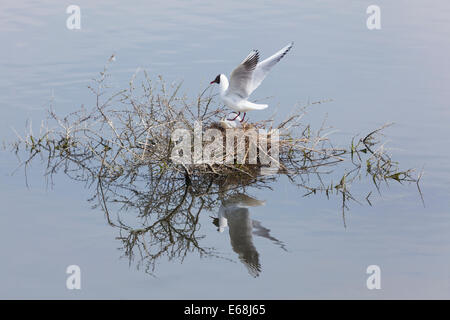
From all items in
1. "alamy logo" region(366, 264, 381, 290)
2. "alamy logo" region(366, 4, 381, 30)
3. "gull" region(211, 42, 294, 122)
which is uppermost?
"alamy logo" region(366, 4, 381, 30)

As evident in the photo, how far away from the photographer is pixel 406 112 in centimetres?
1569

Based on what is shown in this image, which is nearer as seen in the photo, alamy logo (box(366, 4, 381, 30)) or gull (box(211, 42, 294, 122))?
gull (box(211, 42, 294, 122))

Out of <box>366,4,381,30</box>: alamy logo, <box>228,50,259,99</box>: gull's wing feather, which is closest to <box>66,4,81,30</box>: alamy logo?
<box>366,4,381,30</box>: alamy logo

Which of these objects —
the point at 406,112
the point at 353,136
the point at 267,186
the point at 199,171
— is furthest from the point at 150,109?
the point at 406,112

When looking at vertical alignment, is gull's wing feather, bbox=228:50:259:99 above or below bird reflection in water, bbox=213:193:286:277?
above

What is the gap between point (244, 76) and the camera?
1170cm

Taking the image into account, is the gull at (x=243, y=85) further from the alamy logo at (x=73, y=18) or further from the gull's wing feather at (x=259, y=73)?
the alamy logo at (x=73, y=18)

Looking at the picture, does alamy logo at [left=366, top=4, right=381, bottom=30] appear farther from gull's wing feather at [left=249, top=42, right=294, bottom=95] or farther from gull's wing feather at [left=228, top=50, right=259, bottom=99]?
gull's wing feather at [left=228, top=50, right=259, bottom=99]

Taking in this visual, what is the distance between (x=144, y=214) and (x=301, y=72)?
23.9 ft

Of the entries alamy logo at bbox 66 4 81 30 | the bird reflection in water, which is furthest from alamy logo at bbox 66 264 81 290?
alamy logo at bbox 66 4 81 30

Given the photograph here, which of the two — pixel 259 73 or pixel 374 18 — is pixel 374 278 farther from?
pixel 374 18

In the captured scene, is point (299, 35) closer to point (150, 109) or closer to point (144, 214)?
point (150, 109)

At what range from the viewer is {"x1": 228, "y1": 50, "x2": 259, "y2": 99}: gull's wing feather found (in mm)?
11430

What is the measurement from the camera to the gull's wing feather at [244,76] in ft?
37.5
